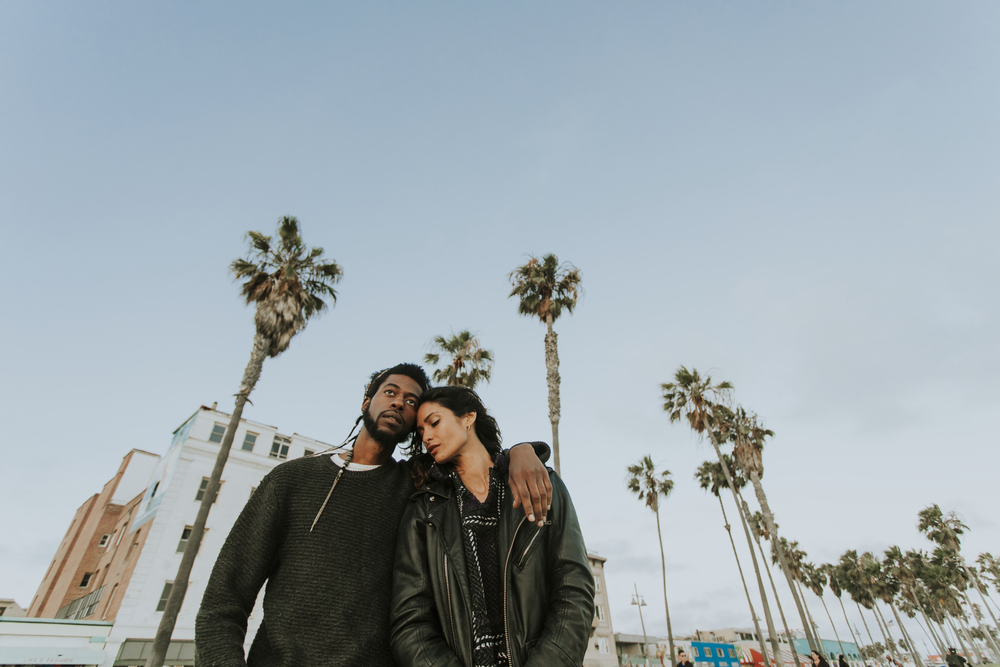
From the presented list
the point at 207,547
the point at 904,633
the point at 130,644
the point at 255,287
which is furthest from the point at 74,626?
the point at 904,633

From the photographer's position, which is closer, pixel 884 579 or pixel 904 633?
pixel 884 579

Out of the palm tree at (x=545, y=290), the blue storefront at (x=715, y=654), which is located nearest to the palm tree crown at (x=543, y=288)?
the palm tree at (x=545, y=290)

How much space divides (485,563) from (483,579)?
82 millimetres

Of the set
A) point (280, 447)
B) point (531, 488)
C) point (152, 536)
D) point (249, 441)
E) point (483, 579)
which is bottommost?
point (483, 579)

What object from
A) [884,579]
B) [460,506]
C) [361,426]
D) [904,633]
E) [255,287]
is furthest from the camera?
[904,633]

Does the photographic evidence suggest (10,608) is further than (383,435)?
Yes

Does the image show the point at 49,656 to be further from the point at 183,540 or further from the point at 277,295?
the point at 277,295

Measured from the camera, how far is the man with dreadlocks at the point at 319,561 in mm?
2275

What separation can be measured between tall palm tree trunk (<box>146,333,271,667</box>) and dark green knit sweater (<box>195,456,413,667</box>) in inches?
552

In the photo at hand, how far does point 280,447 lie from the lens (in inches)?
1391

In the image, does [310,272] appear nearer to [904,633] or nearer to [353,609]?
[353,609]

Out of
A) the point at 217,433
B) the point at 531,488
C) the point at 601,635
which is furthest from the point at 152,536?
the point at 601,635

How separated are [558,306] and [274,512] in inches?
650

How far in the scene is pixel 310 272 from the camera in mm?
19031
